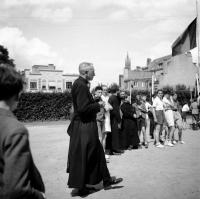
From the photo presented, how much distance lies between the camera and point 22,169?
180 centimetres

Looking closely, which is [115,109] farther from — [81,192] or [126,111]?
[81,192]

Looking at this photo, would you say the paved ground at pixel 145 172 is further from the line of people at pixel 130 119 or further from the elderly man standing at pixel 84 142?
the line of people at pixel 130 119

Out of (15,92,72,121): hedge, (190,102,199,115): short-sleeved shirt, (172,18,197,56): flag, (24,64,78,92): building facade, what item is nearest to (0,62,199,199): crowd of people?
(172,18,197,56): flag

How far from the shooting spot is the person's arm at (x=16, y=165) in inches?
69.7

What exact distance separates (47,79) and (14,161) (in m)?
55.9

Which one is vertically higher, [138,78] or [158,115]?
[138,78]

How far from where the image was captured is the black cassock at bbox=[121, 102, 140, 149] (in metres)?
10.4

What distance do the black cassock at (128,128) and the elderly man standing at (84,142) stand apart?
16.4ft

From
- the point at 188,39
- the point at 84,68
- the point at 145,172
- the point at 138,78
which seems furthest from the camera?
the point at 138,78

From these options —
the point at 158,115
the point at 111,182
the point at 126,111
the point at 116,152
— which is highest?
the point at 126,111

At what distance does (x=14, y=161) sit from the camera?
1.77 meters

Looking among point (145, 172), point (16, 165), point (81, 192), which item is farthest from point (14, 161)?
point (145, 172)

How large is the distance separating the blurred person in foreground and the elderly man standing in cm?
317

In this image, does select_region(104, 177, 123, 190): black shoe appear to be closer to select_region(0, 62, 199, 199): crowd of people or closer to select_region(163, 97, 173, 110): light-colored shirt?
select_region(0, 62, 199, 199): crowd of people
